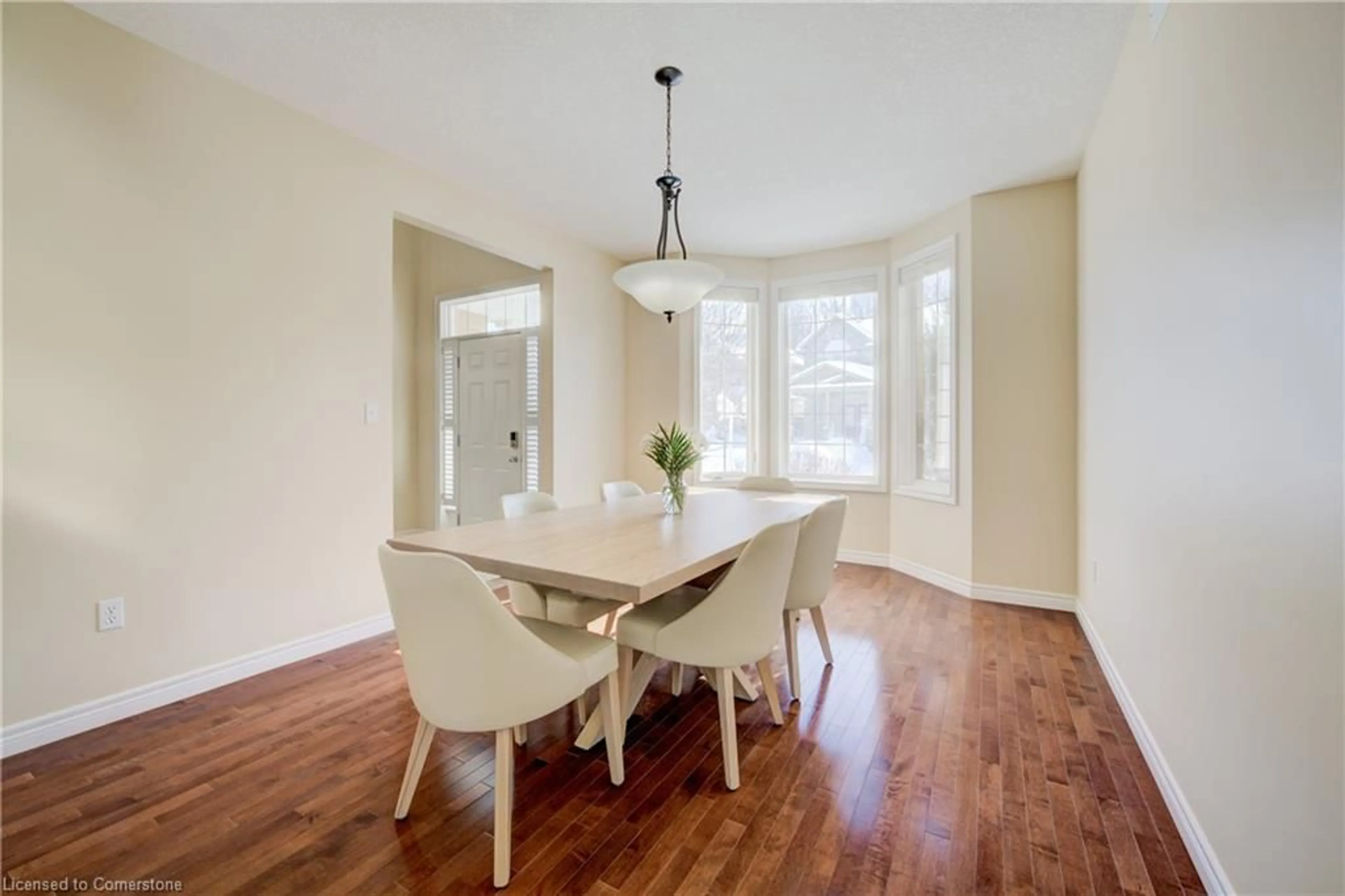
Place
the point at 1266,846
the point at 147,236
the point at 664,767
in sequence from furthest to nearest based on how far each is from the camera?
the point at 147,236 < the point at 664,767 < the point at 1266,846

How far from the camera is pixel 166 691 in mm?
2248

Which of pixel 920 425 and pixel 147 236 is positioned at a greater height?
pixel 147 236

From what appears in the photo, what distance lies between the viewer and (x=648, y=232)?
13.9 feet

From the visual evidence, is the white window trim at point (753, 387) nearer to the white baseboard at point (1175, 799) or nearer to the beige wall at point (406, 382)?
the beige wall at point (406, 382)

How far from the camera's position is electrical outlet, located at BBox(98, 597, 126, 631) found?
6.84 feet

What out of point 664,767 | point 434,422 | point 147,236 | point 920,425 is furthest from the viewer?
point 434,422

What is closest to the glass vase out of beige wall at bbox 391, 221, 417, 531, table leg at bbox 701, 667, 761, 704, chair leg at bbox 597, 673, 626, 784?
table leg at bbox 701, 667, 761, 704

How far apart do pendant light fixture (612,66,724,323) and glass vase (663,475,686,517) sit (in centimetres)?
78

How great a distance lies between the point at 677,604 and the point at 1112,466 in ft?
6.58

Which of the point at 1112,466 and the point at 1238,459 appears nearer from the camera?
the point at 1238,459

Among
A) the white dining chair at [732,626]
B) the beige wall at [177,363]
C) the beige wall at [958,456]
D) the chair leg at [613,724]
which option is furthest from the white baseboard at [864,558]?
the beige wall at [177,363]

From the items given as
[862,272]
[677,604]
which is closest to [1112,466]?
[677,604]

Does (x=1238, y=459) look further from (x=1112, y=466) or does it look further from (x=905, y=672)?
(x=905, y=672)

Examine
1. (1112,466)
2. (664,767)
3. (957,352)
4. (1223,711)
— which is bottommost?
(664,767)
